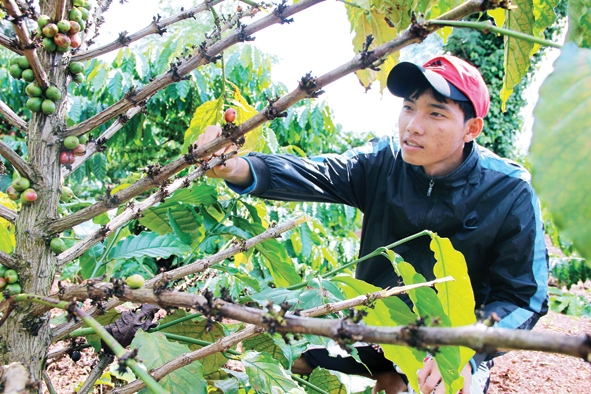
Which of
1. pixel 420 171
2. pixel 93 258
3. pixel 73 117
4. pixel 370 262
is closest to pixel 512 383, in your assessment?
pixel 370 262

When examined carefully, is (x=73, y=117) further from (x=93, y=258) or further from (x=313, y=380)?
(x=313, y=380)

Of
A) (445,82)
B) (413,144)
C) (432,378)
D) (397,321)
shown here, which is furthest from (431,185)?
(397,321)

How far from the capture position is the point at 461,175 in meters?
1.62

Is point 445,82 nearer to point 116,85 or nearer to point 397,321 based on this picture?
point 397,321

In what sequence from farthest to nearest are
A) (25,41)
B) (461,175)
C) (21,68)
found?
(461,175)
(21,68)
(25,41)

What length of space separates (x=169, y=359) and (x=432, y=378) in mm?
779

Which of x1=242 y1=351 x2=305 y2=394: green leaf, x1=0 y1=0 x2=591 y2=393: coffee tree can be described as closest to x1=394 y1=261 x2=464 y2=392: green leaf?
x1=0 y1=0 x2=591 y2=393: coffee tree

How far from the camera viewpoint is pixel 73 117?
3.58 meters

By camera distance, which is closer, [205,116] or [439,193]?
[205,116]

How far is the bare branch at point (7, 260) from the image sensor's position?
685 millimetres

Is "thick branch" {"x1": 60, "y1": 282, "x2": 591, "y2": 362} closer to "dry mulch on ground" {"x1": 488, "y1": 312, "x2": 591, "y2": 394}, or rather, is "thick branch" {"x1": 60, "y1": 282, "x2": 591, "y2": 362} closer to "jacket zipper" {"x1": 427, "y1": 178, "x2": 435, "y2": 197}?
"jacket zipper" {"x1": 427, "y1": 178, "x2": 435, "y2": 197}

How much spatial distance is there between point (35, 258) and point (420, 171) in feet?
4.35

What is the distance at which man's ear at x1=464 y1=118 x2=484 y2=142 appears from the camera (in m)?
1.61

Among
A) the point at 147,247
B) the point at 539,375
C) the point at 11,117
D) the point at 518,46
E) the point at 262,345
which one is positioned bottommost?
the point at 539,375
